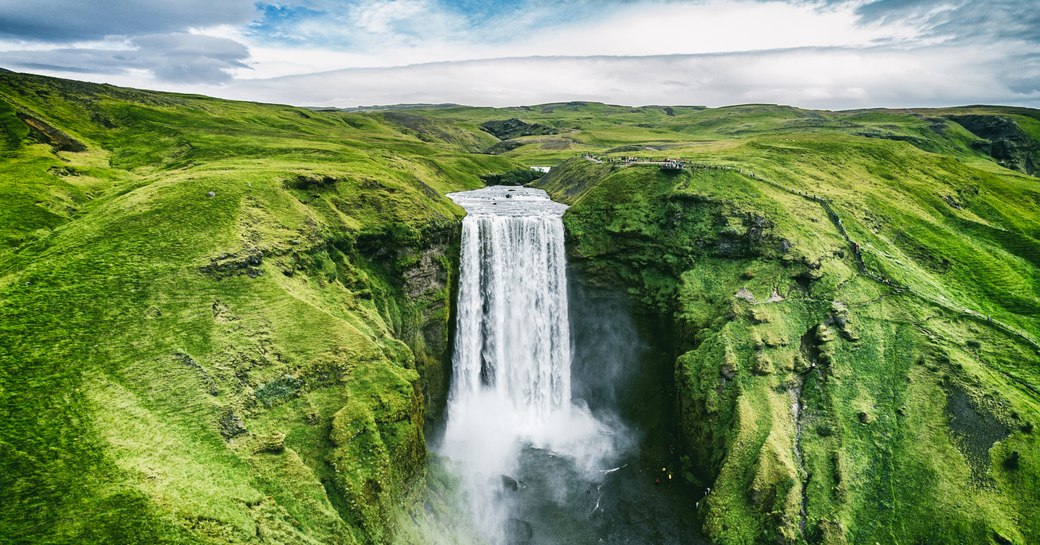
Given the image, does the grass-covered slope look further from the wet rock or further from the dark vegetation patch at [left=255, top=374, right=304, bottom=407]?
the wet rock

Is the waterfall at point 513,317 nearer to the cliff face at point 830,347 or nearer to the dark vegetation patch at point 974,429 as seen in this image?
the cliff face at point 830,347

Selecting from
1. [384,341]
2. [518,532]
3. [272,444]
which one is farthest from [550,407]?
[272,444]

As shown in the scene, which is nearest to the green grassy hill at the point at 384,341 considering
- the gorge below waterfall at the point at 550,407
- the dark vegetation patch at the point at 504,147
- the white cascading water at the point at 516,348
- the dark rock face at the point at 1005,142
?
the white cascading water at the point at 516,348

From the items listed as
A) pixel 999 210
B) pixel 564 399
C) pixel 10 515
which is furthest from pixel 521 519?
pixel 999 210

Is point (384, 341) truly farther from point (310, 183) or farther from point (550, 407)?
point (550, 407)

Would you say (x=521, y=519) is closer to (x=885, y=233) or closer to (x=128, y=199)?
(x=128, y=199)

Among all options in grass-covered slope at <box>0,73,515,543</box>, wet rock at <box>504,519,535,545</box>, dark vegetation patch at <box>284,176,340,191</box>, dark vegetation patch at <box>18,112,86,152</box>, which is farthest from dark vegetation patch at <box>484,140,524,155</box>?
wet rock at <box>504,519,535,545</box>

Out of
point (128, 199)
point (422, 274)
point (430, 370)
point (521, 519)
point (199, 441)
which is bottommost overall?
point (521, 519)
